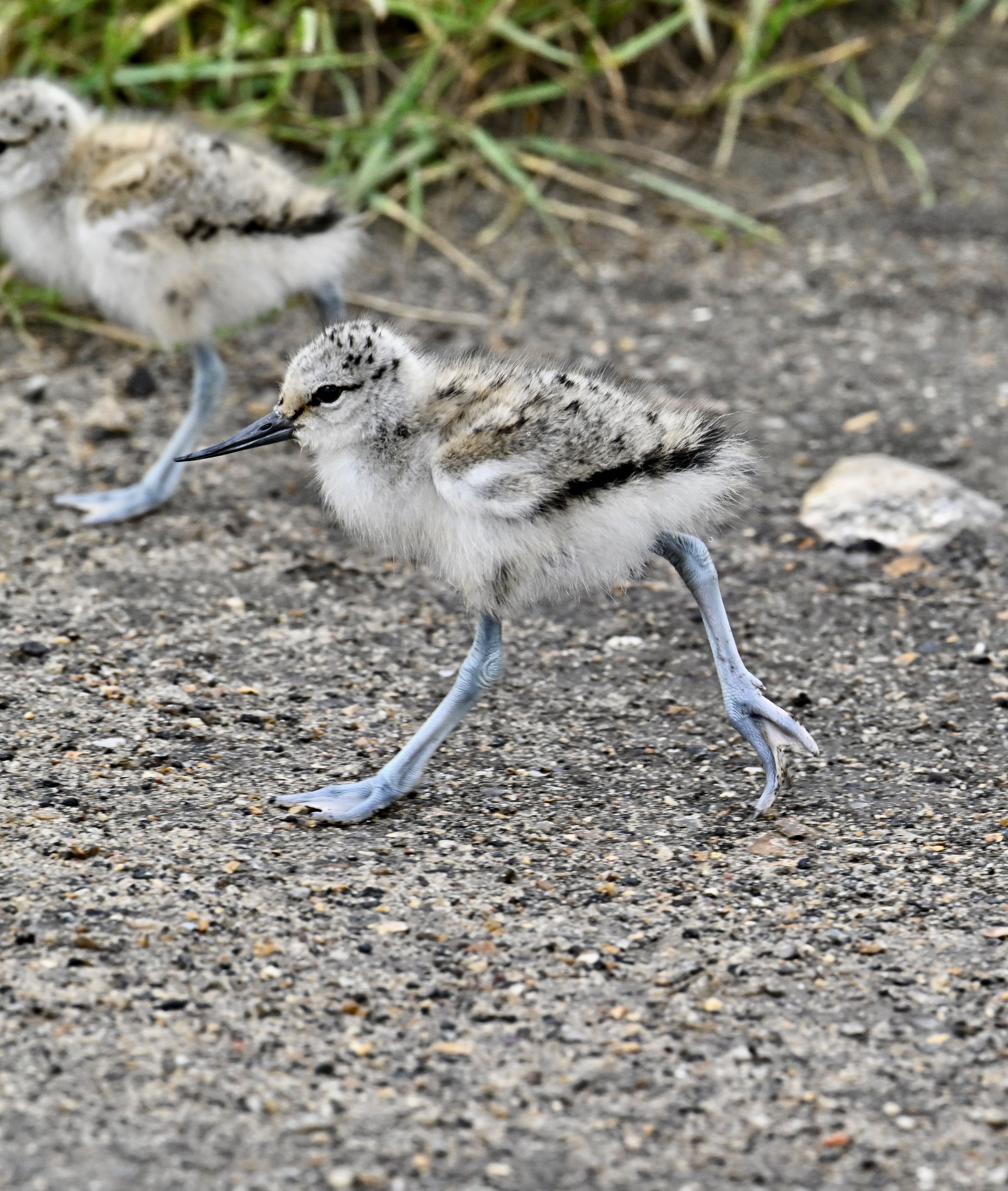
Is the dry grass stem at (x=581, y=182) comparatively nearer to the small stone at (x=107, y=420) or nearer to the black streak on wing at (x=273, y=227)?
the black streak on wing at (x=273, y=227)

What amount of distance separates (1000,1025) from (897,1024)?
5.8 inches

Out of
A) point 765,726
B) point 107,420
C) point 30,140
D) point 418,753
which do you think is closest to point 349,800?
point 418,753

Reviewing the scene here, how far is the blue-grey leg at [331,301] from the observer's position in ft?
14.1

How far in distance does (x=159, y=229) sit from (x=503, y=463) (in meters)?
1.64

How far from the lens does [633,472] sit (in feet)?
8.55

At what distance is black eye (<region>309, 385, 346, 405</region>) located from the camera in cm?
279

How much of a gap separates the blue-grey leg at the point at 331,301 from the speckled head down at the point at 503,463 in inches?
57.3

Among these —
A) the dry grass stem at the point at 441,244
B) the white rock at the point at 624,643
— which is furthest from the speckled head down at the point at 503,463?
the dry grass stem at the point at 441,244

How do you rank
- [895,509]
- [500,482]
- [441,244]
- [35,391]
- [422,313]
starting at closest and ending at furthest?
[500,482] < [895,509] < [35,391] < [422,313] < [441,244]

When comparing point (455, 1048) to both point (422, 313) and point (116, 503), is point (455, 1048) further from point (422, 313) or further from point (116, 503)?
point (422, 313)

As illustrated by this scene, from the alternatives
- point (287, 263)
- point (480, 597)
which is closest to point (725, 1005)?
point (480, 597)

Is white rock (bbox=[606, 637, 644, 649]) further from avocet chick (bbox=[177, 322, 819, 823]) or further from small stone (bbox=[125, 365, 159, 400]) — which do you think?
small stone (bbox=[125, 365, 159, 400])

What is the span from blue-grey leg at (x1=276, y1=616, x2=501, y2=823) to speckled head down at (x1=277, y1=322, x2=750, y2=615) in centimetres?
9

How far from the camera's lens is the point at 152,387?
4676mm
